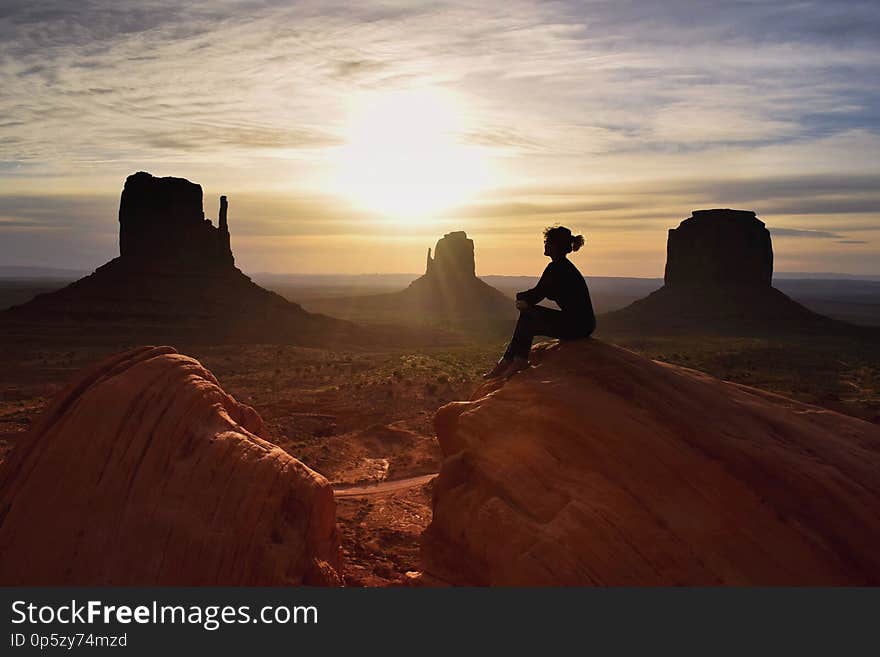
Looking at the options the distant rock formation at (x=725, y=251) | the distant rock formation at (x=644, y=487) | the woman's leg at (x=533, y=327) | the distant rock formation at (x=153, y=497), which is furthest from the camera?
the distant rock formation at (x=725, y=251)

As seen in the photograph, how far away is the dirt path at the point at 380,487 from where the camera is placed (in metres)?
14.4

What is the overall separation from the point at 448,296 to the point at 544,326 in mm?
103707

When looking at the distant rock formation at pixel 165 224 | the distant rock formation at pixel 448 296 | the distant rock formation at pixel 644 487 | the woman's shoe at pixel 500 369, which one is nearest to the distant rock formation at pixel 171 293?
the distant rock formation at pixel 165 224

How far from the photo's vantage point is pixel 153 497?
6703 mm

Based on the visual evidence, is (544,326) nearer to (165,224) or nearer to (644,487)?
(644,487)

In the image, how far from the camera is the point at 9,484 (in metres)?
7.06

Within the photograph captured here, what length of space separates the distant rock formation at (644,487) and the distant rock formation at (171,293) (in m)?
45.4

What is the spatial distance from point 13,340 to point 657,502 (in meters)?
50.6

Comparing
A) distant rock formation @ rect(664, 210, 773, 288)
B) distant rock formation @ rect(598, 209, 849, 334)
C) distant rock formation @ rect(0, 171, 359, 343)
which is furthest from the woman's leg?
distant rock formation @ rect(664, 210, 773, 288)

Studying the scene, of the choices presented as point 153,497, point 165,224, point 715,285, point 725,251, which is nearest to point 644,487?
point 153,497

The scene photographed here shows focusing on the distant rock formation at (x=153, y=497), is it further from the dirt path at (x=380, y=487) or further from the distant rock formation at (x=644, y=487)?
the dirt path at (x=380, y=487)

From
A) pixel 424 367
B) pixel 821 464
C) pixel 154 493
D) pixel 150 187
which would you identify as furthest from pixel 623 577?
pixel 150 187

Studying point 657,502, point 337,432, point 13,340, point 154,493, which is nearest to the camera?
point 657,502

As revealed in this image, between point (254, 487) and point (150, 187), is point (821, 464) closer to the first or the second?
point (254, 487)
